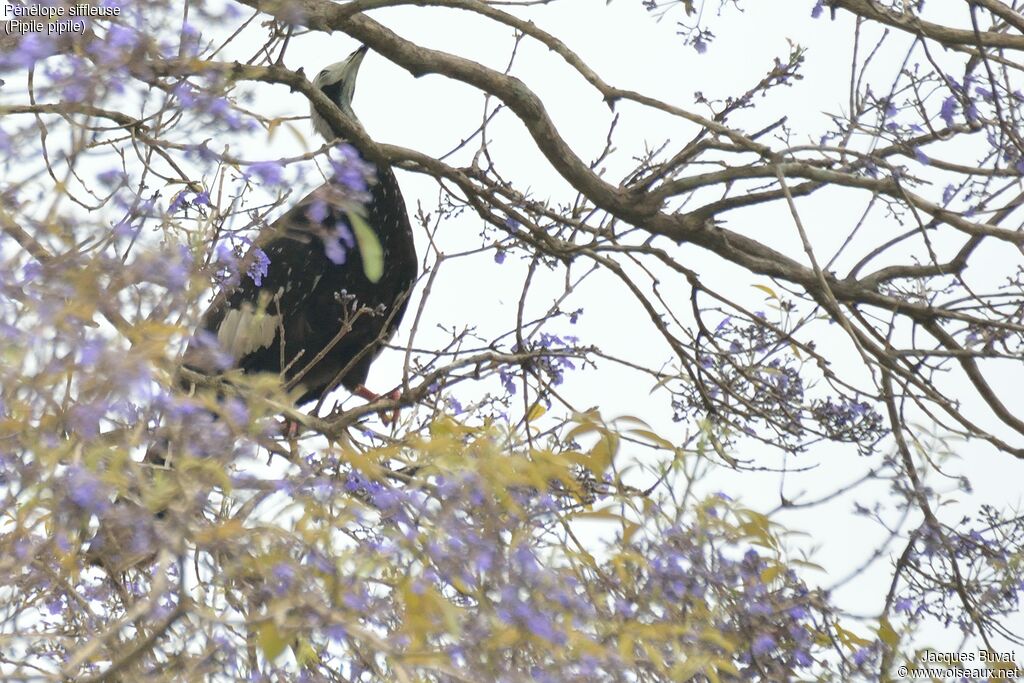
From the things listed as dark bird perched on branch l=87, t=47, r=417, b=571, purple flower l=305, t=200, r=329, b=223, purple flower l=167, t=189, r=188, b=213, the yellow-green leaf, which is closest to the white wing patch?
dark bird perched on branch l=87, t=47, r=417, b=571

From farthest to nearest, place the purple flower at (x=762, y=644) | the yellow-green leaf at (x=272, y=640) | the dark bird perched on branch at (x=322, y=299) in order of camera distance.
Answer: the dark bird perched on branch at (x=322, y=299) < the purple flower at (x=762, y=644) < the yellow-green leaf at (x=272, y=640)

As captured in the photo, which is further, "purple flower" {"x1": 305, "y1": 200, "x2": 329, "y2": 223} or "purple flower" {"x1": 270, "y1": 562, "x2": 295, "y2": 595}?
"purple flower" {"x1": 305, "y1": 200, "x2": 329, "y2": 223}

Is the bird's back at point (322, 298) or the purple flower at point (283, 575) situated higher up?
the bird's back at point (322, 298)

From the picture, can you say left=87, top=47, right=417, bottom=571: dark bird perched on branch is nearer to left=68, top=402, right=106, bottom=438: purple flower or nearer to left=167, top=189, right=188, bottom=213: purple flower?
left=167, top=189, right=188, bottom=213: purple flower

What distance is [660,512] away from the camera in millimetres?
1772

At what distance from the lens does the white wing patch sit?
3.33 m

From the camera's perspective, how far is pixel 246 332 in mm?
3395

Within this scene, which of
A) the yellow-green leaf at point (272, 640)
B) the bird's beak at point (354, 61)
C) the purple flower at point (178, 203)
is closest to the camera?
the yellow-green leaf at point (272, 640)

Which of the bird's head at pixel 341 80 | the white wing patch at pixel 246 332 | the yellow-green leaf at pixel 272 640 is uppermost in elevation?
the bird's head at pixel 341 80

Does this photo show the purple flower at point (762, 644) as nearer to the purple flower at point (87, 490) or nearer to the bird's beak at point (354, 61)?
the purple flower at point (87, 490)

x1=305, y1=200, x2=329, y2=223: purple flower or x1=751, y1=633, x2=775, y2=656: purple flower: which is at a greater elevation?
x1=305, y1=200, x2=329, y2=223: purple flower

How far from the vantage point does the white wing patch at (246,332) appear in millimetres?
3328

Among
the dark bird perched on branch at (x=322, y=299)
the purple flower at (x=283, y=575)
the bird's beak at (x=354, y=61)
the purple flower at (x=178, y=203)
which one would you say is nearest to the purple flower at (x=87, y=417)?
the purple flower at (x=283, y=575)

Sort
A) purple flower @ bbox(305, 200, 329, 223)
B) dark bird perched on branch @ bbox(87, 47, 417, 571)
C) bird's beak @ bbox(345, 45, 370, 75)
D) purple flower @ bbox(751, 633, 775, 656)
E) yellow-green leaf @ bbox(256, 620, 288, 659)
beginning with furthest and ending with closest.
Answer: bird's beak @ bbox(345, 45, 370, 75)
dark bird perched on branch @ bbox(87, 47, 417, 571)
purple flower @ bbox(751, 633, 775, 656)
purple flower @ bbox(305, 200, 329, 223)
yellow-green leaf @ bbox(256, 620, 288, 659)
